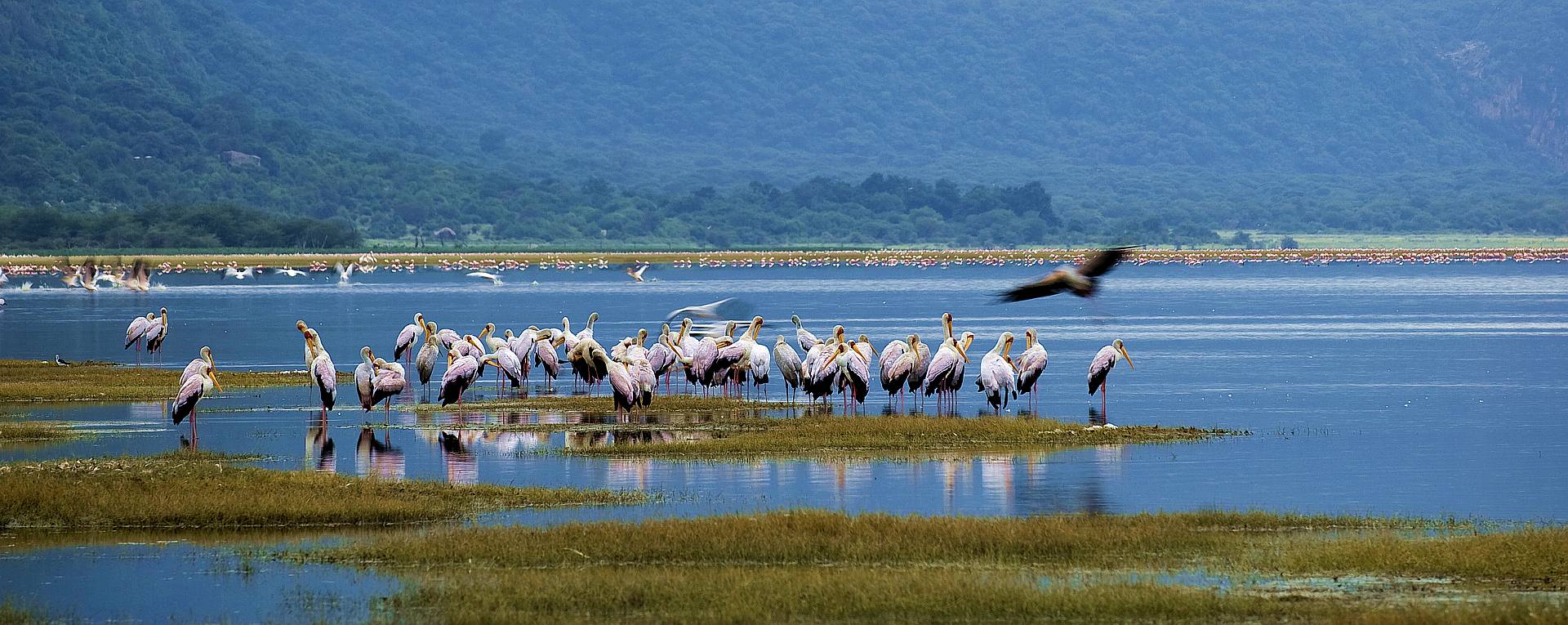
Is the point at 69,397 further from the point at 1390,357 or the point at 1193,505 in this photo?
the point at 1390,357

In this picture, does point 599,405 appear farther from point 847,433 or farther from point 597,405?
point 847,433

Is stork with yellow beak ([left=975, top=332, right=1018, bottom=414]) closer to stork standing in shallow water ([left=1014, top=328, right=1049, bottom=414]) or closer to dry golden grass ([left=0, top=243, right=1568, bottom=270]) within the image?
stork standing in shallow water ([left=1014, top=328, right=1049, bottom=414])

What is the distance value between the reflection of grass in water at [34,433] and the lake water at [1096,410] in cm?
45

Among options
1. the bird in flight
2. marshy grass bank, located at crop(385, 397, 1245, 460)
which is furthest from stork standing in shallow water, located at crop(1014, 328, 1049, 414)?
the bird in flight

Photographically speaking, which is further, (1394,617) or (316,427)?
(316,427)

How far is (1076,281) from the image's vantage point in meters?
19.3

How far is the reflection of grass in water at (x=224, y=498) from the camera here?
755 inches

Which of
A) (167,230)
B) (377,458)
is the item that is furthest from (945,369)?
(167,230)

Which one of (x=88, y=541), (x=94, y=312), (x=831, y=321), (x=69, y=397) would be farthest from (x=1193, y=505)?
(x=94, y=312)

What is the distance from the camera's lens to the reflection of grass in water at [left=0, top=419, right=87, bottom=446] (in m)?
25.4

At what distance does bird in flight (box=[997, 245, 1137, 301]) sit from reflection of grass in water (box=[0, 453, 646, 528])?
14.4 feet

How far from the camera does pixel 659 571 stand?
16.6 m

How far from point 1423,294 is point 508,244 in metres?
118

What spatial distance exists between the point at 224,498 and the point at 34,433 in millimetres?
7466
